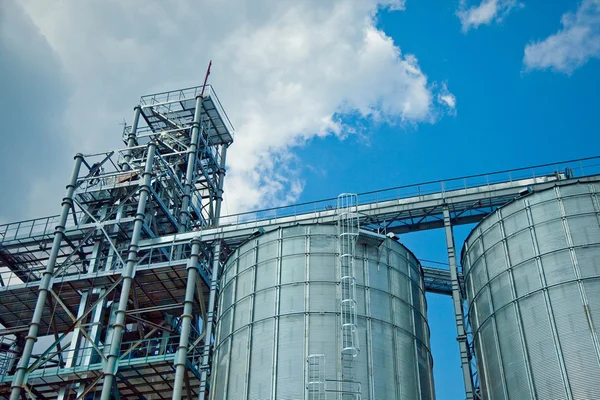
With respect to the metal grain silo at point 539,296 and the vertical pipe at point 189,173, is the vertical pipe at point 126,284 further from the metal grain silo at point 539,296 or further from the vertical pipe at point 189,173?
the metal grain silo at point 539,296

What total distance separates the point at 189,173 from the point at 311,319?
22.9 meters

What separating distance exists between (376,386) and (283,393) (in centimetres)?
387

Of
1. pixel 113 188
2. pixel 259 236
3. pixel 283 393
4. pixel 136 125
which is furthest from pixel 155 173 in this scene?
pixel 283 393

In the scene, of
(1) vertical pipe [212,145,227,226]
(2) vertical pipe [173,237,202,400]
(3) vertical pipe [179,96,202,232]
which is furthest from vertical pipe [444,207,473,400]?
(1) vertical pipe [212,145,227,226]

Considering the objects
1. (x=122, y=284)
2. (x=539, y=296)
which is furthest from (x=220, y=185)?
(x=539, y=296)

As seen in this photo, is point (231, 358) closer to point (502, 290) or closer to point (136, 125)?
point (502, 290)

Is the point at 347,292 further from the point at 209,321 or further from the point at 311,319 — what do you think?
the point at 209,321

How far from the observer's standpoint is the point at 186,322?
3722 centimetres

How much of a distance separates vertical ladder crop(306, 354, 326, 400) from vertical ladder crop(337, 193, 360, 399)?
85cm

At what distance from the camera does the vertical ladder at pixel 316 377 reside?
28422 mm

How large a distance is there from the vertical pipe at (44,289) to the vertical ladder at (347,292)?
61.8 ft

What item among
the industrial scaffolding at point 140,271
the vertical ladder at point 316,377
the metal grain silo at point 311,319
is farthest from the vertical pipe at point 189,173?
the vertical ladder at point 316,377

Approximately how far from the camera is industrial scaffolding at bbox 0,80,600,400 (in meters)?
37.8

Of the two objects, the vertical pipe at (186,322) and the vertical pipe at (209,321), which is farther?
the vertical pipe at (186,322)
